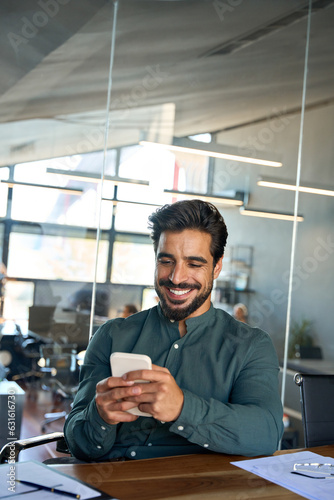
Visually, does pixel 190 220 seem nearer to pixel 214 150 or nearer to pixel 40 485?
pixel 40 485

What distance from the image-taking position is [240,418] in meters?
1.71

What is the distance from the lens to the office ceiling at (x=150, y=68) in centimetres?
396

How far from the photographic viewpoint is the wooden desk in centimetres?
135

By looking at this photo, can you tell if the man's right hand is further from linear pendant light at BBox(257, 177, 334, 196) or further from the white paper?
linear pendant light at BBox(257, 177, 334, 196)

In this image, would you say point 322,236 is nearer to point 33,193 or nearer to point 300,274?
point 300,274

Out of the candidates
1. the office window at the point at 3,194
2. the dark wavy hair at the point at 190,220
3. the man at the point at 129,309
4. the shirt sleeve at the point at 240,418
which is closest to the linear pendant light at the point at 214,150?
the office window at the point at 3,194

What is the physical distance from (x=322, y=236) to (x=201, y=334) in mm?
3004

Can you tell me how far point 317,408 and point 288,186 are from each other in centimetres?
276

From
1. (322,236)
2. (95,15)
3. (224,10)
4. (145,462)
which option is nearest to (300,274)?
(322,236)

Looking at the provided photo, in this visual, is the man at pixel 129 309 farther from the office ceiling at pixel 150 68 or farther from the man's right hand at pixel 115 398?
the man's right hand at pixel 115 398

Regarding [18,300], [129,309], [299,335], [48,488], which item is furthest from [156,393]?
[299,335]

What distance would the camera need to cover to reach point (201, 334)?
2.07m

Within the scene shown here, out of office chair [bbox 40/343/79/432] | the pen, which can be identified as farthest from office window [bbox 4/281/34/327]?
the pen

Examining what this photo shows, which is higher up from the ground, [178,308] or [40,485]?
[178,308]
